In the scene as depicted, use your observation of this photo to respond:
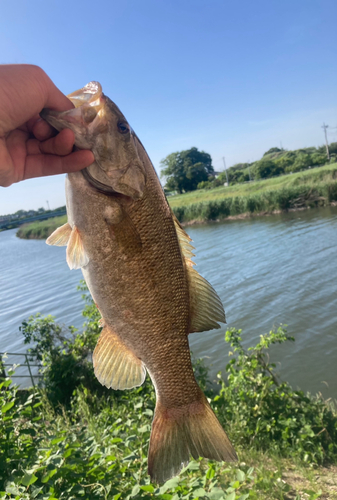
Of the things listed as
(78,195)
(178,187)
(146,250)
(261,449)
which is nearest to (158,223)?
(146,250)

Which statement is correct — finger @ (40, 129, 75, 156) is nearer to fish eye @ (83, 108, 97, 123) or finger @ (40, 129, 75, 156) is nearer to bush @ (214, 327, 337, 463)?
fish eye @ (83, 108, 97, 123)

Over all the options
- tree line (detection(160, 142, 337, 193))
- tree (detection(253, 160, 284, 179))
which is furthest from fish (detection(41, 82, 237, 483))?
tree (detection(253, 160, 284, 179))

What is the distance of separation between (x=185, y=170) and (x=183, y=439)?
9124cm

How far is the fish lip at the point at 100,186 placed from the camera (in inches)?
72.3

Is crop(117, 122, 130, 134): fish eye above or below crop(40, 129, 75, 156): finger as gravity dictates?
above

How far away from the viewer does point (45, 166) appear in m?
1.89

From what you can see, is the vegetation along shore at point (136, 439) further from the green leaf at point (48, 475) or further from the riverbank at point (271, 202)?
the riverbank at point (271, 202)

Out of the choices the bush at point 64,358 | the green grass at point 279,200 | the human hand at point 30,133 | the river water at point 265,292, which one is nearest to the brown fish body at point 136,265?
the human hand at point 30,133

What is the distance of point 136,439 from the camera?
428 centimetres

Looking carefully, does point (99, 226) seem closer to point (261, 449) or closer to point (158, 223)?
point (158, 223)

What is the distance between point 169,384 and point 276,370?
7.52 metres

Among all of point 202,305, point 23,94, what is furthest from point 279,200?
point 23,94

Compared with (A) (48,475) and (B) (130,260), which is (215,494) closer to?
(A) (48,475)

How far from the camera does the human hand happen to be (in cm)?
162
